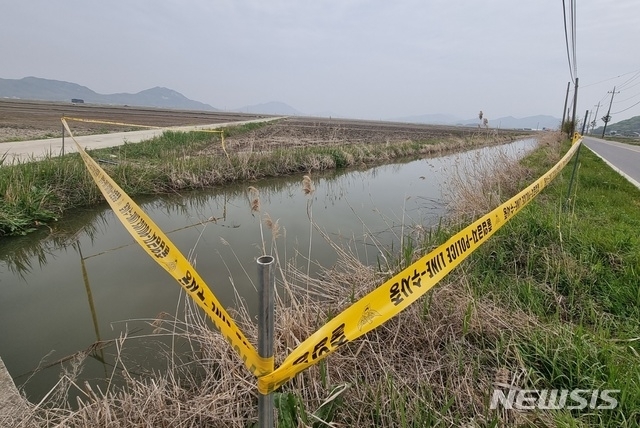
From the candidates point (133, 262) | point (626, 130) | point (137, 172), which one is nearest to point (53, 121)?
point (137, 172)

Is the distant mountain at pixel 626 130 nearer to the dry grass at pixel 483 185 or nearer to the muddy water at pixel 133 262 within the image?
the dry grass at pixel 483 185

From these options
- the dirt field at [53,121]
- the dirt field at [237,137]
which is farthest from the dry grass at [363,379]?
the dirt field at [53,121]

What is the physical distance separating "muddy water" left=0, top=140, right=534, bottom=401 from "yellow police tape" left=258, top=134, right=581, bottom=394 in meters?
1.45

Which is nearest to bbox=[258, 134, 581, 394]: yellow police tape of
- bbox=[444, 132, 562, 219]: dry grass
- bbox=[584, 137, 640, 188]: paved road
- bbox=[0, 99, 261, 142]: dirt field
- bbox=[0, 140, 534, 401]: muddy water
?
bbox=[0, 140, 534, 401]: muddy water

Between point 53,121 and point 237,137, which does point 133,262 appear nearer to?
point 237,137

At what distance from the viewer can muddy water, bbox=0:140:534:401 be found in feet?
9.30

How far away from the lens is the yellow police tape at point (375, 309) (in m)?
1.16

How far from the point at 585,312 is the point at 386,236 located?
2905mm

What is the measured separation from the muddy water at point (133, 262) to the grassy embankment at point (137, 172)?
0.37m

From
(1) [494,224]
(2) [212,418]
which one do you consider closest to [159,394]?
(2) [212,418]

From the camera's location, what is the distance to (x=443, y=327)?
7.95ft

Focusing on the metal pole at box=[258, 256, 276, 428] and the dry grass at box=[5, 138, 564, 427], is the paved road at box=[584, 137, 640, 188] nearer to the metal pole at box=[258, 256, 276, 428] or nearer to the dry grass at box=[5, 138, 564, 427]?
the dry grass at box=[5, 138, 564, 427]

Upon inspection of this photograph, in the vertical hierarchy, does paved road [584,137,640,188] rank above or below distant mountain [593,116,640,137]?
below

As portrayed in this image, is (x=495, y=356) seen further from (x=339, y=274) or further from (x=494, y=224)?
(x=339, y=274)
